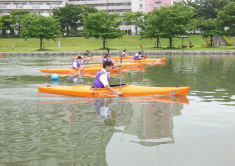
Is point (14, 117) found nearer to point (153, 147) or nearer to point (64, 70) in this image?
point (153, 147)

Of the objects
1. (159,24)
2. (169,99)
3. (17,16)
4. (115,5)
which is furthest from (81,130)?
(115,5)

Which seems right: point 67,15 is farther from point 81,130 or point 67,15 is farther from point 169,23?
point 81,130

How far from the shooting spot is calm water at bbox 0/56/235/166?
421 cm

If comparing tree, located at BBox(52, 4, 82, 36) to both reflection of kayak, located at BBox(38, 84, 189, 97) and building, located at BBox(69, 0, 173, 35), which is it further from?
reflection of kayak, located at BBox(38, 84, 189, 97)

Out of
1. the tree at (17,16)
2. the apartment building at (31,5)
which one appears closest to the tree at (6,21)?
the tree at (17,16)

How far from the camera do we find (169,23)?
37969 mm

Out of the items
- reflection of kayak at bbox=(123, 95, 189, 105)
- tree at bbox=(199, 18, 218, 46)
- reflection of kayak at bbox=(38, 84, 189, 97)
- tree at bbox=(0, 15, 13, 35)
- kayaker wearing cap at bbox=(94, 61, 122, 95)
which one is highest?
tree at bbox=(0, 15, 13, 35)

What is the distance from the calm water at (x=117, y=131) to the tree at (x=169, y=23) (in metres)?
30.0

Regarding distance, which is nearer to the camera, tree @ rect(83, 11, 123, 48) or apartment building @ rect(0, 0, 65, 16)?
tree @ rect(83, 11, 123, 48)

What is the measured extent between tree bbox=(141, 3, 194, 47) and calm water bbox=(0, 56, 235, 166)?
2997 cm

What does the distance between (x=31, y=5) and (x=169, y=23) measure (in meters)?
42.4

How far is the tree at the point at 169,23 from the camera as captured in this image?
1481 inches

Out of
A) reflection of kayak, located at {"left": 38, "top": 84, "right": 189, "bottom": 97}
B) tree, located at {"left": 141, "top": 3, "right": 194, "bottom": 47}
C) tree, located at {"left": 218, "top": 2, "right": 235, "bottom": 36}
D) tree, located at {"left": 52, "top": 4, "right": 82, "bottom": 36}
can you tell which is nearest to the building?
tree, located at {"left": 52, "top": 4, "right": 82, "bottom": 36}

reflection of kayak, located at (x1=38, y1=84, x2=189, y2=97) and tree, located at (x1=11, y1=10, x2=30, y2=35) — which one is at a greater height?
tree, located at (x1=11, y1=10, x2=30, y2=35)
